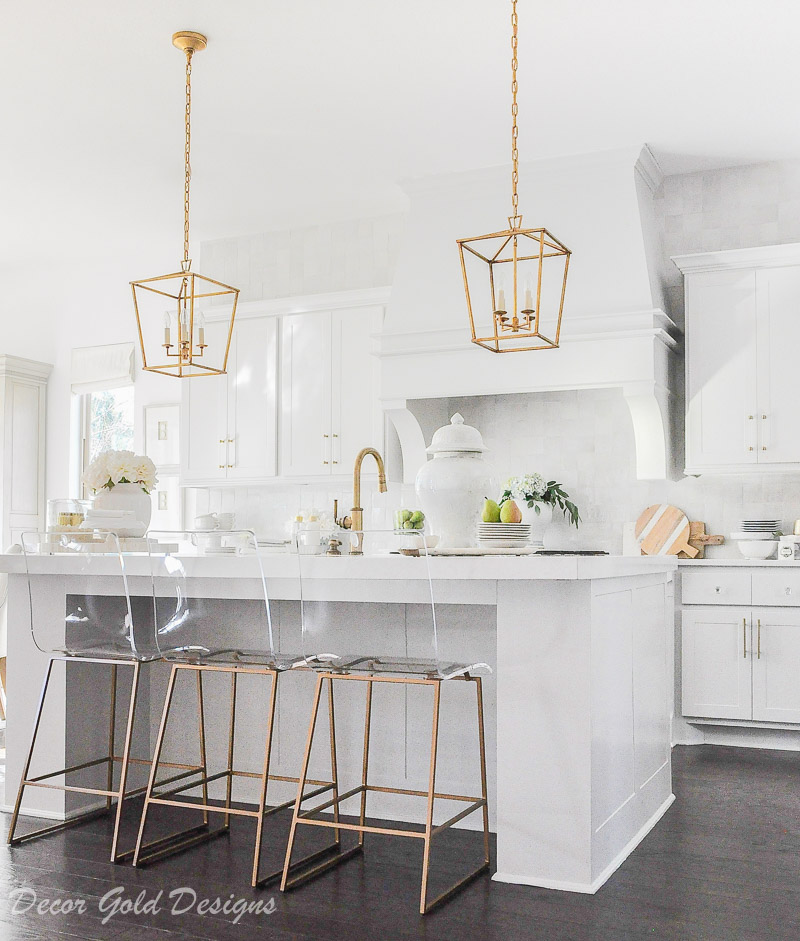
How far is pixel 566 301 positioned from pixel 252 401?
221 cm

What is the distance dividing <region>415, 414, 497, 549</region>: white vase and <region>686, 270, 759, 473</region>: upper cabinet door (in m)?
2.26

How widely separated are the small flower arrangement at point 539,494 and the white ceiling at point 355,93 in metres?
1.74

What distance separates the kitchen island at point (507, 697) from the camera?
9.04ft

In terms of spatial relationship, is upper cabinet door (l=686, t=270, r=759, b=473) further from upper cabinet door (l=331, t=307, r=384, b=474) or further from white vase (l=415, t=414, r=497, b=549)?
white vase (l=415, t=414, r=497, b=549)

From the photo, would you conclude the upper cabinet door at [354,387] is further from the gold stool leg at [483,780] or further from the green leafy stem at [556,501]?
the gold stool leg at [483,780]

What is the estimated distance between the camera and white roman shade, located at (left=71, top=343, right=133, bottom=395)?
23.5ft

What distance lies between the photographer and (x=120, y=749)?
3.82 meters

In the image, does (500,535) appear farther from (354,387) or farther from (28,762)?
(354,387)

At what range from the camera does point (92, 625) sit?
331 cm

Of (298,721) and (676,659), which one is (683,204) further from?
(298,721)

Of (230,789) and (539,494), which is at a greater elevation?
(539,494)

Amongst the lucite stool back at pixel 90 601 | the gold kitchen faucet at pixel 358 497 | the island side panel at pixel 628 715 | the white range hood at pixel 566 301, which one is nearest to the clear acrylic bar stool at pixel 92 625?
the lucite stool back at pixel 90 601

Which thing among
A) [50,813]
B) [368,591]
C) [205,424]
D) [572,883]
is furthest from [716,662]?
[205,424]

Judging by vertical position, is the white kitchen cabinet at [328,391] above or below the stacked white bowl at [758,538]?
above
